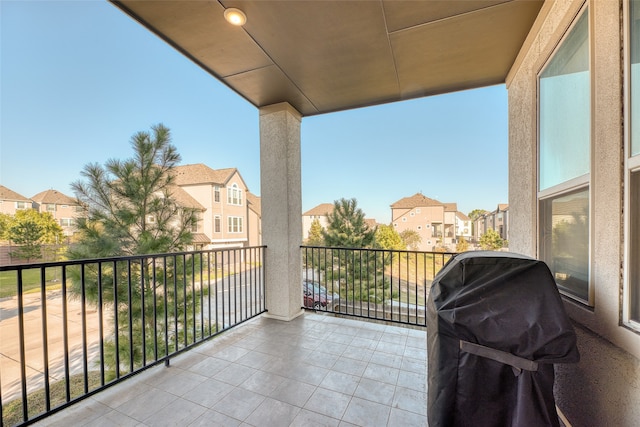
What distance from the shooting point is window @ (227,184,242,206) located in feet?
53.6

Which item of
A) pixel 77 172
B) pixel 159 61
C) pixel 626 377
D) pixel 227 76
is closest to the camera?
pixel 626 377

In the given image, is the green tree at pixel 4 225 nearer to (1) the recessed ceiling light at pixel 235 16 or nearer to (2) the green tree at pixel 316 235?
(1) the recessed ceiling light at pixel 235 16

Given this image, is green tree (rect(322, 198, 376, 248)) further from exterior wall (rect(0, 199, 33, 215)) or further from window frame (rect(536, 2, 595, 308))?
exterior wall (rect(0, 199, 33, 215))

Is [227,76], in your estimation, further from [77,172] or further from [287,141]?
[77,172]

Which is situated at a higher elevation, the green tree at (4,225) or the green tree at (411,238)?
the green tree at (4,225)

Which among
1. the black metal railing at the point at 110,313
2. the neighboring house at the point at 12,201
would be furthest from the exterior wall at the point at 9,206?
the black metal railing at the point at 110,313

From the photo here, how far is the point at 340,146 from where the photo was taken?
1475 centimetres

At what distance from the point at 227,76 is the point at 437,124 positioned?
13.7 metres

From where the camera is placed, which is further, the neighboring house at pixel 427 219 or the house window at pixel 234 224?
the neighboring house at pixel 427 219

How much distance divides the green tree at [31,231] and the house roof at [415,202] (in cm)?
1796

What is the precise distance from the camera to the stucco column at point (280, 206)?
3.26m

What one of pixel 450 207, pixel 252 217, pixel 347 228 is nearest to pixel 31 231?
pixel 347 228

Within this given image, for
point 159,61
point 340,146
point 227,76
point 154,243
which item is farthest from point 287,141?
point 340,146

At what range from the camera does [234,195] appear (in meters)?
16.8
